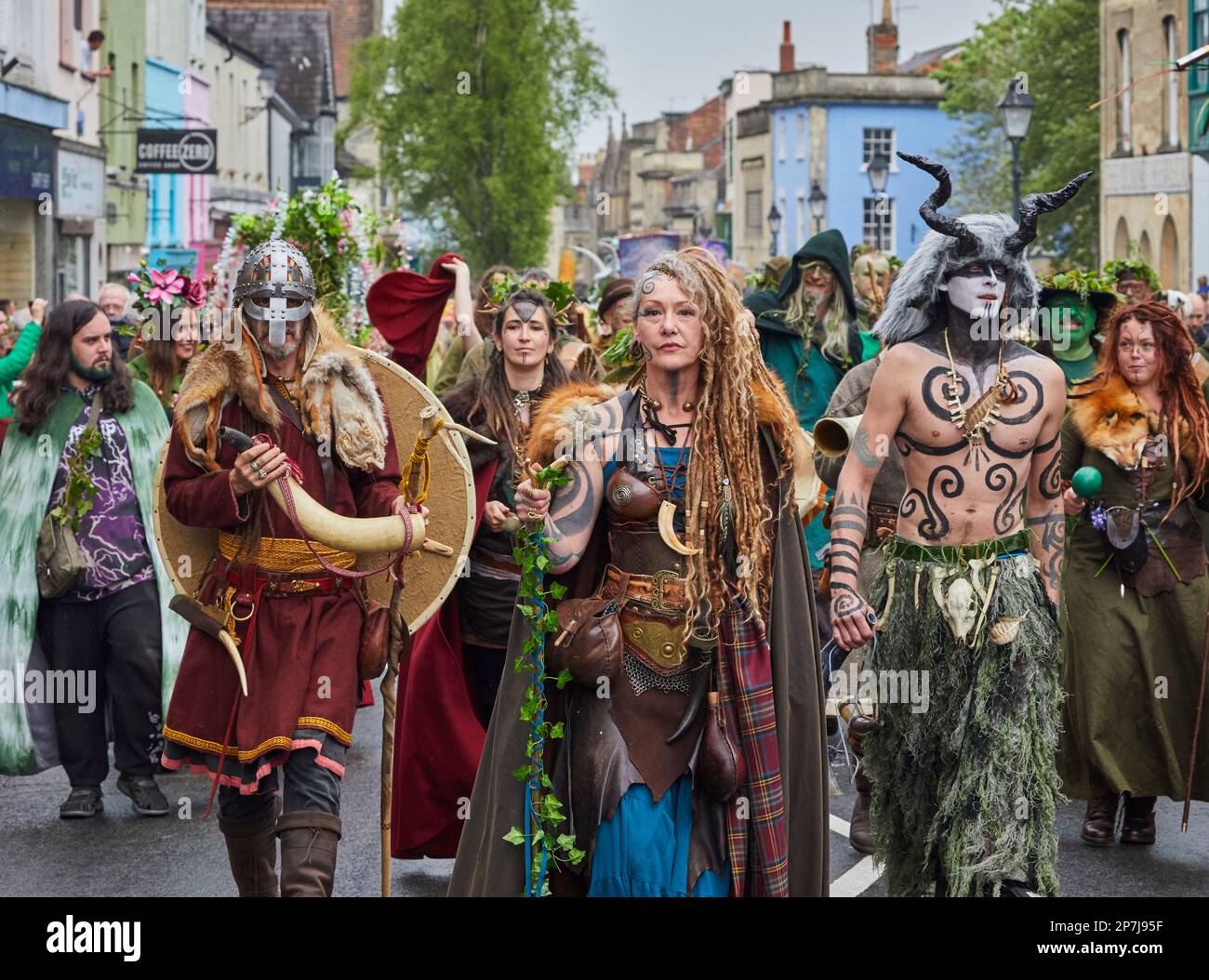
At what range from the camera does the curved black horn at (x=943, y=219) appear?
598 cm

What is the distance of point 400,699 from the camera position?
7730mm

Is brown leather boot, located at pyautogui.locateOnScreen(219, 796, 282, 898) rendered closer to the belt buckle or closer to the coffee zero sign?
the belt buckle

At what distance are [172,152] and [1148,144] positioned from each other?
17933mm

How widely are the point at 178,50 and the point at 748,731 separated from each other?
125 feet

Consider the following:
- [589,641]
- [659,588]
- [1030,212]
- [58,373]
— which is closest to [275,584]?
[589,641]

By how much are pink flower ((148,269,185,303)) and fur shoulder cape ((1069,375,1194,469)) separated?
15.0 feet

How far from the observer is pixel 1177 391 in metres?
7.95

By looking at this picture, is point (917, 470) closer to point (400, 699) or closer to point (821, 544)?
point (400, 699)

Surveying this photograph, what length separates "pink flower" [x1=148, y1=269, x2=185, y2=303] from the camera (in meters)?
10.2

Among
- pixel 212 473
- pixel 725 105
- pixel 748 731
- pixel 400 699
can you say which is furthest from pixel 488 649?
pixel 725 105

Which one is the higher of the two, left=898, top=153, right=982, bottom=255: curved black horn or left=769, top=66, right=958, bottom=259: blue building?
left=769, top=66, right=958, bottom=259: blue building

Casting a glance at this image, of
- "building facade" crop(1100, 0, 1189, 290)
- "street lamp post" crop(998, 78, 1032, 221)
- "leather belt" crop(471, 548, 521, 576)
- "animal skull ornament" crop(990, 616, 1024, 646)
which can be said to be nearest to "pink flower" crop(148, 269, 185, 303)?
"leather belt" crop(471, 548, 521, 576)

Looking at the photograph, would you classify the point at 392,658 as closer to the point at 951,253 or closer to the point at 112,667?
the point at 951,253

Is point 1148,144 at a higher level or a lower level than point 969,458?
higher
